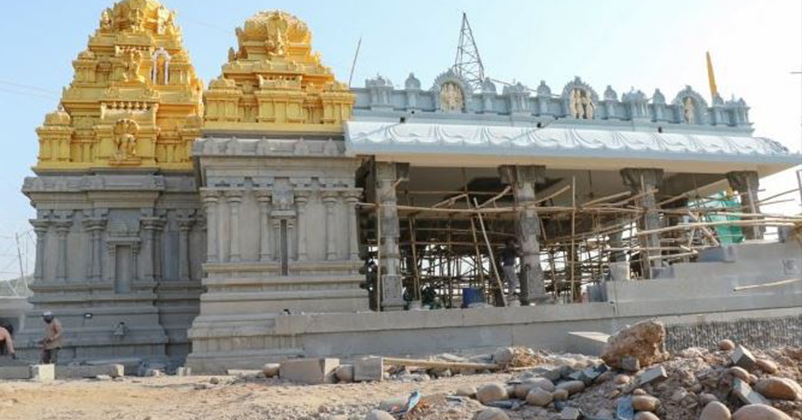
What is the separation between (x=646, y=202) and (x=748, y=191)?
317 centimetres

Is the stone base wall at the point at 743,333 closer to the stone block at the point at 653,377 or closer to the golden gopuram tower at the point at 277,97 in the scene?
the stone block at the point at 653,377

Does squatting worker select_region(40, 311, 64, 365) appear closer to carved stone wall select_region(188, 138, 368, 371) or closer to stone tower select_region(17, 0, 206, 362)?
stone tower select_region(17, 0, 206, 362)

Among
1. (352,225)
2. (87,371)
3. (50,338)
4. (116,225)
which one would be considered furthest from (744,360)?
(116,225)

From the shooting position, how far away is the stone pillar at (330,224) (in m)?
17.1

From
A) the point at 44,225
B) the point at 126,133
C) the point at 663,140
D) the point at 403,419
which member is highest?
the point at 126,133

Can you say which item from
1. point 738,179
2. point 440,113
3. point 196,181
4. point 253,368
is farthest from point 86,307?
point 738,179

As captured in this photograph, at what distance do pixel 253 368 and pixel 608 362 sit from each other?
843 cm

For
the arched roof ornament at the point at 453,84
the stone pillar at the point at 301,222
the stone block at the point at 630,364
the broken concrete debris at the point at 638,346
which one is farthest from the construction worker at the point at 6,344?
the stone block at the point at 630,364

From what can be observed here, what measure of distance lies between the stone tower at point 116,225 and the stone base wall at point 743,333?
41.1ft

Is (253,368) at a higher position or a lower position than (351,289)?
lower

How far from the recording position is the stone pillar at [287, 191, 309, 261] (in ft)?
55.6

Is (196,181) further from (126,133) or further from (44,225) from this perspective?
(44,225)

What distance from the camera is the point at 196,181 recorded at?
21.0 m

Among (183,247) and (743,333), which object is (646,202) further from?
(183,247)
